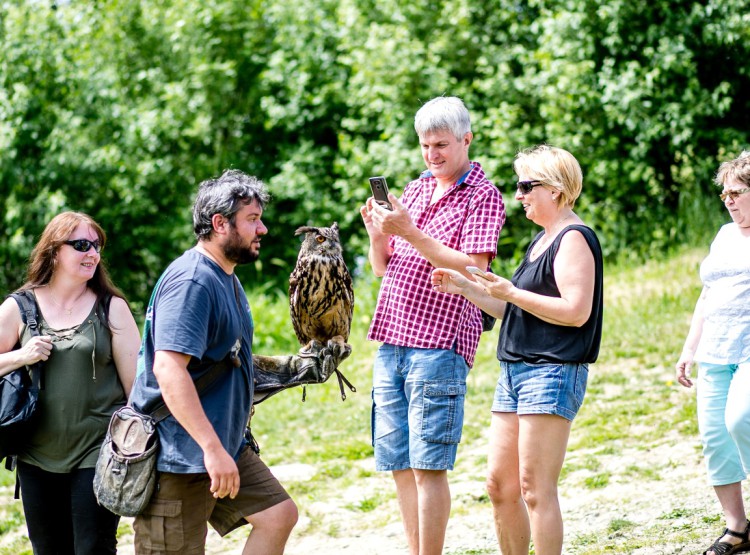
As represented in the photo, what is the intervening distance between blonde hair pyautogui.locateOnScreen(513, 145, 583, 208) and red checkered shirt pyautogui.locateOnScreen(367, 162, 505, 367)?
0.22 meters

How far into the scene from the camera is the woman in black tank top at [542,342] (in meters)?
3.79

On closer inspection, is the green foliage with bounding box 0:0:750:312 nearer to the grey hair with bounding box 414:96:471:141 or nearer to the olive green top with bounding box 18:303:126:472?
the grey hair with bounding box 414:96:471:141

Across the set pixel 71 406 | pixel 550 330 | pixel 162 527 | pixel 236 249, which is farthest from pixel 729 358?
pixel 71 406

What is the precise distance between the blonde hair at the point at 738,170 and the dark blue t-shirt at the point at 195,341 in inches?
95.2

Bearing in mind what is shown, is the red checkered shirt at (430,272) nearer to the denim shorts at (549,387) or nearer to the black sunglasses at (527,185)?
the black sunglasses at (527,185)

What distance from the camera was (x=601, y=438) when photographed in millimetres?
7062

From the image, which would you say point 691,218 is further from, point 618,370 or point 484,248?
point 484,248

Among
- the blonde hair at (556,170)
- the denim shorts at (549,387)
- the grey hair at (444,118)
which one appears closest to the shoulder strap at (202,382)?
the denim shorts at (549,387)

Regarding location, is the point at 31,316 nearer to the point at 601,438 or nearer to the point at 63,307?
the point at 63,307

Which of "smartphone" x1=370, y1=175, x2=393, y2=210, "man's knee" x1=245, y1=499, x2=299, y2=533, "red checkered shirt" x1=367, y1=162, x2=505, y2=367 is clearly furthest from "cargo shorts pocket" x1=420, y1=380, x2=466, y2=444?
"smartphone" x1=370, y1=175, x2=393, y2=210

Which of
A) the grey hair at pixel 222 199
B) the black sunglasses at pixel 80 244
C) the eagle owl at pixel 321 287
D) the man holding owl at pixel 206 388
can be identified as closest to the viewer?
the man holding owl at pixel 206 388

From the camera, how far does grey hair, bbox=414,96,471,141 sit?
4.07 meters

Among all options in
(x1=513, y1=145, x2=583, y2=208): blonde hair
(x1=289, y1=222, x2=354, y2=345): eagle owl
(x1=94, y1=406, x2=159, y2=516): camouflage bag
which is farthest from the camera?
(x1=289, y1=222, x2=354, y2=345): eagle owl

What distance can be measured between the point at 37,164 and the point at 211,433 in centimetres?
1159
